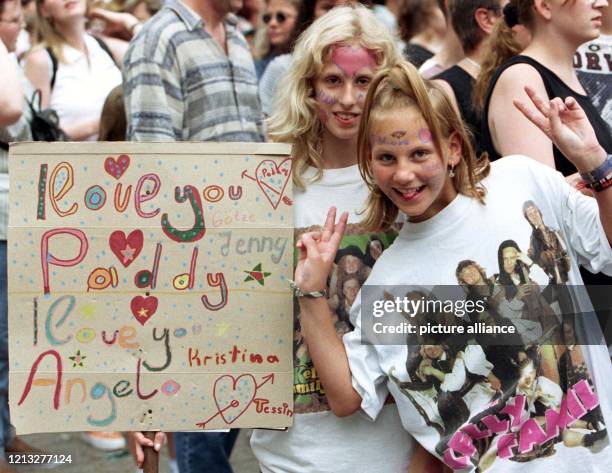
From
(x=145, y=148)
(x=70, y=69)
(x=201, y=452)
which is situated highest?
(x=145, y=148)

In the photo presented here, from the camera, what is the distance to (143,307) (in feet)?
9.86

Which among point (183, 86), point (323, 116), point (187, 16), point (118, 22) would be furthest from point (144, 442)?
point (118, 22)

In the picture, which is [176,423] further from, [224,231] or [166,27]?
[166,27]

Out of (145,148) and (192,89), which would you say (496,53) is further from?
(145,148)

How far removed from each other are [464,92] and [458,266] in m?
1.87

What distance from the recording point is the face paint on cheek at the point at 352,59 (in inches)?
125

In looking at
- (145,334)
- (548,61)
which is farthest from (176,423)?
(548,61)

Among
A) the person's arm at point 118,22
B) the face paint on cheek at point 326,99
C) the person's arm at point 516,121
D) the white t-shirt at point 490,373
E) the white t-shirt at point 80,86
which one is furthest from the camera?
the person's arm at point 118,22

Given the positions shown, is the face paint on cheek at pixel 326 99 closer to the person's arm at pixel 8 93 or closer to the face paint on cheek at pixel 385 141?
the face paint on cheek at pixel 385 141

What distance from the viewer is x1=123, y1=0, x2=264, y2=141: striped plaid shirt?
439cm

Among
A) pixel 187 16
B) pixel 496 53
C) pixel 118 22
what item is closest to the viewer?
pixel 496 53

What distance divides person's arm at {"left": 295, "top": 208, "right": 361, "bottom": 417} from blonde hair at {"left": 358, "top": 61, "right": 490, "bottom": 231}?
6.3 inches

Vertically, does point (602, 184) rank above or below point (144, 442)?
above

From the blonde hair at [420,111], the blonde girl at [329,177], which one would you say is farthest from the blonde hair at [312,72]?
the blonde hair at [420,111]
